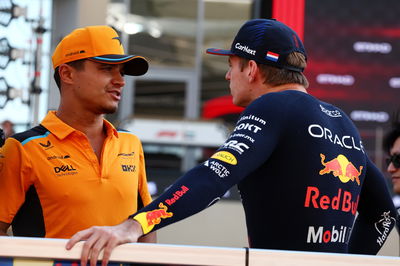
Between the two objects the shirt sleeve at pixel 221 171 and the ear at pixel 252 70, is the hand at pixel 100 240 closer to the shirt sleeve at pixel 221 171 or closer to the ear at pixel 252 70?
the shirt sleeve at pixel 221 171

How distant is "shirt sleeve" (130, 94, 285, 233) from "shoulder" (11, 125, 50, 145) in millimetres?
675

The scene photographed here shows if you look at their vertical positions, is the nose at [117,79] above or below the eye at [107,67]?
below

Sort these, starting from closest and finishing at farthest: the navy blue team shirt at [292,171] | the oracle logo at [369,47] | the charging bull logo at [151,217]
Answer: the charging bull logo at [151,217] < the navy blue team shirt at [292,171] < the oracle logo at [369,47]

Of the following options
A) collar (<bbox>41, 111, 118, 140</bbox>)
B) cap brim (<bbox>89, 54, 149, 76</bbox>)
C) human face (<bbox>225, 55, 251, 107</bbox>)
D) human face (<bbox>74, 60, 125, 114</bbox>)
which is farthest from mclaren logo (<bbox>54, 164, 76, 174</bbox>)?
human face (<bbox>225, 55, 251, 107</bbox>)

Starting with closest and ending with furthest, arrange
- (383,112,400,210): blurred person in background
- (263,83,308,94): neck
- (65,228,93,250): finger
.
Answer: (65,228,93,250): finger
(263,83,308,94): neck
(383,112,400,210): blurred person in background

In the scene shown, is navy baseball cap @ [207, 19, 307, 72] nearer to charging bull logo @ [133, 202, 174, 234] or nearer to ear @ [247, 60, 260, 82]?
ear @ [247, 60, 260, 82]

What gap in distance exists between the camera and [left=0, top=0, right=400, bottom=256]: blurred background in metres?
5.17

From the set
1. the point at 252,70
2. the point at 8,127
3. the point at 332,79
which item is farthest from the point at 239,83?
the point at 332,79

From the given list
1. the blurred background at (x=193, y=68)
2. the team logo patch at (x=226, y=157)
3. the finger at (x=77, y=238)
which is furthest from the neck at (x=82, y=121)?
the blurred background at (x=193, y=68)

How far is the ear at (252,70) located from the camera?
1.96m

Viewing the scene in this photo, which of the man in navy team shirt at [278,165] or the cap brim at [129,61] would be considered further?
the cap brim at [129,61]

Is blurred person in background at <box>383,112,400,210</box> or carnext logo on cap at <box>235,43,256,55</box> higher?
carnext logo on cap at <box>235,43,256,55</box>

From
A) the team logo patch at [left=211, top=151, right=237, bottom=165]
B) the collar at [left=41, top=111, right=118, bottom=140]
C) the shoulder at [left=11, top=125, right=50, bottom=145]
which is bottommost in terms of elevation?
the shoulder at [left=11, top=125, right=50, bottom=145]

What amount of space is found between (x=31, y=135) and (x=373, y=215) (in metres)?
1.01
